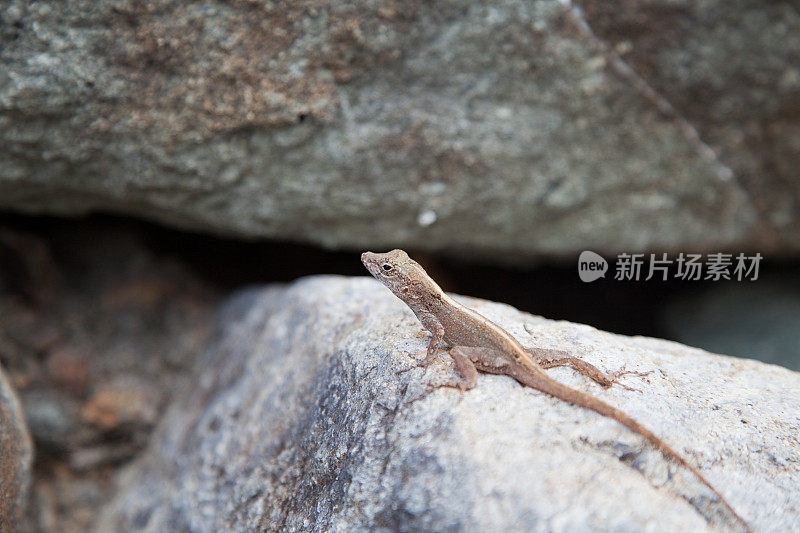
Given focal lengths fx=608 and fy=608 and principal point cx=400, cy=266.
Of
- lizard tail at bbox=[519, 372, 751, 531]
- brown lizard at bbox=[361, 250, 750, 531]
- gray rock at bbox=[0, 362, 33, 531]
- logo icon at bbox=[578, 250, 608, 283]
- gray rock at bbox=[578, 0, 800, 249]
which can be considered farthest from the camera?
logo icon at bbox=[578, 250, 608, 283]

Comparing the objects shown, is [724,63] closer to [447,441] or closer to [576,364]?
[576,364]

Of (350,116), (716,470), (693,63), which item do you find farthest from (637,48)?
(716,470)

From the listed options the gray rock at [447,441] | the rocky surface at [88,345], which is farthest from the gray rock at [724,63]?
the rocky surface at [88,345]

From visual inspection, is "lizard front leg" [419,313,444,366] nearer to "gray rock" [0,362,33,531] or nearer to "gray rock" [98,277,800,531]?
"gray rock" [98,277,800,531]

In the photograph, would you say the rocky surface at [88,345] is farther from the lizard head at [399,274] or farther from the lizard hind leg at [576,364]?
the lizard hind leg at [576,364]

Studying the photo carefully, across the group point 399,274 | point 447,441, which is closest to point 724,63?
point 399,274

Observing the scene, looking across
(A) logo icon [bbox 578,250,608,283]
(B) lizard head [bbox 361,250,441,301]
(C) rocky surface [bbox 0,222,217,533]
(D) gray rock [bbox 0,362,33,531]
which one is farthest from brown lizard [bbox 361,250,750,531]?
(C) rocky surface [bbox 0,222,217,533]
